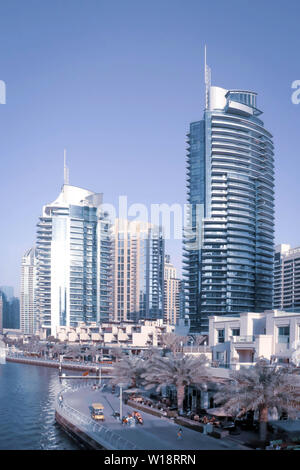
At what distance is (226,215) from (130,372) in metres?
93.0

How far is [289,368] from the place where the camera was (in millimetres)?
38031

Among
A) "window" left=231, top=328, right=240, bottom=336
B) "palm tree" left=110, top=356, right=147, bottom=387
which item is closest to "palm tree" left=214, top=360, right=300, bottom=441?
"palm tree" left=110, top=356, right=147, bottom=387

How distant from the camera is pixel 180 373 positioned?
46.8 m

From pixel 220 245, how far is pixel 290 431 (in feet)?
360

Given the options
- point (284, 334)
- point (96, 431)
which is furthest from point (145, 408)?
point (284, 334)

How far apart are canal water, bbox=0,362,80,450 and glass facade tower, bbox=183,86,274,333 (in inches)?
2316

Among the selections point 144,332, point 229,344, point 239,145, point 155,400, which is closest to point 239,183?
point 239,145

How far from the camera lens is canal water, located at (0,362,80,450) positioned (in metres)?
44.5

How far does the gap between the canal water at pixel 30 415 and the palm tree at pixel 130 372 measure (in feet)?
28.2

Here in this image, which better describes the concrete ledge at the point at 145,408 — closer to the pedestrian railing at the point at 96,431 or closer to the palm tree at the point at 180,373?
the palm tree at the point at 180,373

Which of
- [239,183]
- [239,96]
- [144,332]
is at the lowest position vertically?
[144,332]

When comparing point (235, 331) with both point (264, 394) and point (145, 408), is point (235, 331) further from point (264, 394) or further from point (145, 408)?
point (264, 394)

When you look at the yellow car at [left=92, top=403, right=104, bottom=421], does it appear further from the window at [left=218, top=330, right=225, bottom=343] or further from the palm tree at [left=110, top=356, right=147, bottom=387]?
the window at [left=218, top=330, right=225, bottom=343]
